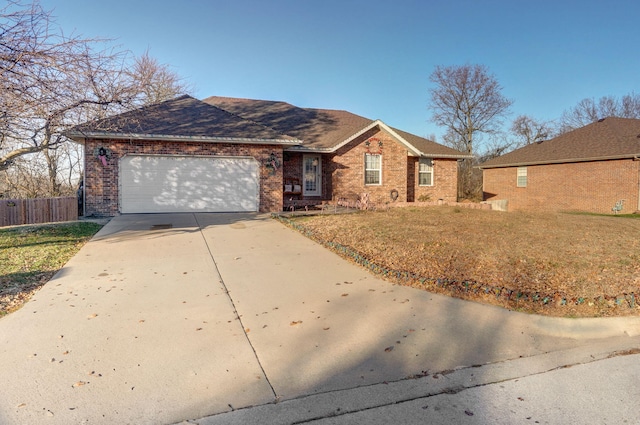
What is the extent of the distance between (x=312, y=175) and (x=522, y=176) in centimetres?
1441

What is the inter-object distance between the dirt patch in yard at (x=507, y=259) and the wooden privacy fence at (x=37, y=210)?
7342mm

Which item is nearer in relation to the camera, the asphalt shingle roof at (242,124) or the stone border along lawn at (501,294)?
the stone border along lawn at (501,294)

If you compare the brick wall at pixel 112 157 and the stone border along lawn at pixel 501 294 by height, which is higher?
the brick wall at pixel 112 157

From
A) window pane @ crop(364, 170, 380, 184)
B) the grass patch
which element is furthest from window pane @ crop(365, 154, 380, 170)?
the grass patch

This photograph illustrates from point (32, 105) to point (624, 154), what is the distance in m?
21.8

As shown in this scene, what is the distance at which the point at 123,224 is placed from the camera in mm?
10984

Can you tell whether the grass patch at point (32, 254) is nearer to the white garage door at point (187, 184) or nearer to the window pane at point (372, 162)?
the white garage door at point (187, 184)

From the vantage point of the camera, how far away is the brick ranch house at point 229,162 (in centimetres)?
1282

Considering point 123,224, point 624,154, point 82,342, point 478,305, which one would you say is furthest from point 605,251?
point 624,154

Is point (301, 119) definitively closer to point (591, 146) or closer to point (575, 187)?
point (575, 187)

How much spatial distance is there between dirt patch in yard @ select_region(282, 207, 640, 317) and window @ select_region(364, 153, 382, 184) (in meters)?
6.49

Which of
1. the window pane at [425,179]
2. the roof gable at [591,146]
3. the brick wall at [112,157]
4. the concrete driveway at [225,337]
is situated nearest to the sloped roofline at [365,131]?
the window pane at [425,179]

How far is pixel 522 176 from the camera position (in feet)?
78.0

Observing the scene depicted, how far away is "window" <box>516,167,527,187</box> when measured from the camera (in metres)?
23.5
